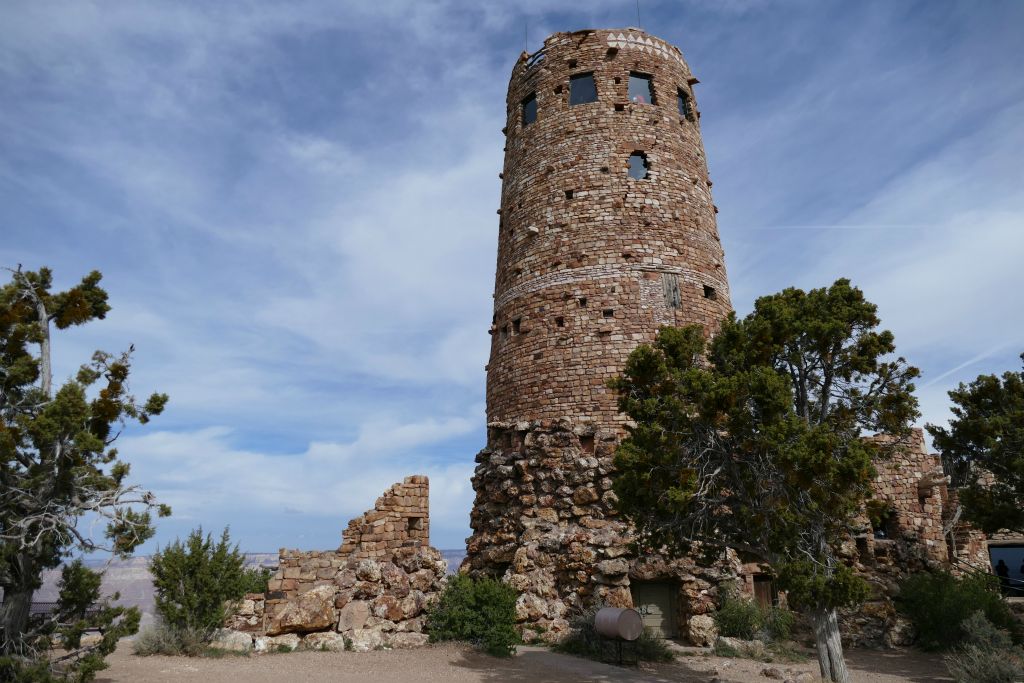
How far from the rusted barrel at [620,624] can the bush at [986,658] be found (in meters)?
5.16

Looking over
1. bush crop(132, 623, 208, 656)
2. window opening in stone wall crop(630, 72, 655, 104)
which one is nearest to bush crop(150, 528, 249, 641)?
bush crop(132, 623, 208, 656)

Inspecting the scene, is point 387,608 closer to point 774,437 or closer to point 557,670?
point 557,670

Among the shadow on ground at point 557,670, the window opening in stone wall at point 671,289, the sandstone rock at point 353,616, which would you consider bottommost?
the shadow on ground at point 557,670

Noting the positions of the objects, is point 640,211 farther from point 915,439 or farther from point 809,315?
point 915,439

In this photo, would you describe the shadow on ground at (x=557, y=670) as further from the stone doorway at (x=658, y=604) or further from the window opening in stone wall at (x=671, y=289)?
the window opening in stone wall at (x=671, y=289)

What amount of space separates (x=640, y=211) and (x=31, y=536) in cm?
1531

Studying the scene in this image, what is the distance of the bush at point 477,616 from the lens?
1320 cm

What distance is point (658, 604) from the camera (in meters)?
15.9

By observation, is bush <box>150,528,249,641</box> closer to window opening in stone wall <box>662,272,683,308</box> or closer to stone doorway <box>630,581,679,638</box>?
stone doorway <box>630,581,679,638</box>

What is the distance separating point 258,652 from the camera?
12.4 metres

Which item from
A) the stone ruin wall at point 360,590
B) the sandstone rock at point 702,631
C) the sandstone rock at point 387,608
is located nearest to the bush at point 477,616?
the stone ruin wall at point 360,590

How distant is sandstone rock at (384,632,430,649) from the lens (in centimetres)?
1337

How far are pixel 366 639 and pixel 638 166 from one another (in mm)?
→ 14146

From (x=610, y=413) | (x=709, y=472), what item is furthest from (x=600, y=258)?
(x=709, y=472)
